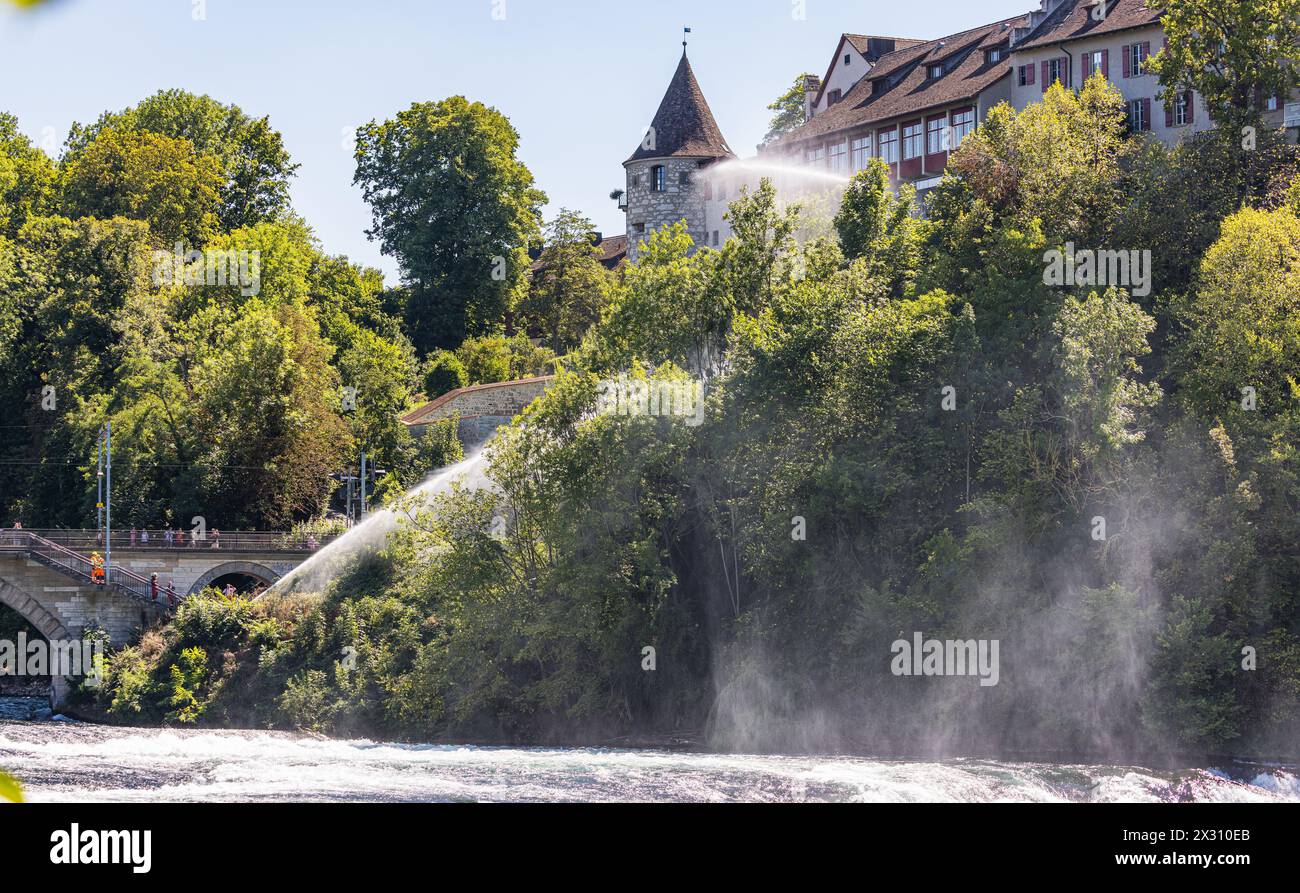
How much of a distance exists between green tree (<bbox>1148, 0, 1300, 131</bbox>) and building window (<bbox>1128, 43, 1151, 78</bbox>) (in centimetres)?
676

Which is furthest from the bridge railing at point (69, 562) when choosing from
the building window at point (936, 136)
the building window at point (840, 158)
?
the building window at point (936, 136)

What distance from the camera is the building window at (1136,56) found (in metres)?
63.9

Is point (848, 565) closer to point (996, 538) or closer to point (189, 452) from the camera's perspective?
point (996, 538)

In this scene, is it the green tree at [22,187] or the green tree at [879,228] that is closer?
the green tree at [879,228]

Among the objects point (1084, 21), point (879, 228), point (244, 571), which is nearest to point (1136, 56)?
point (1084, 21)

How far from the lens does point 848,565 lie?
49.2m

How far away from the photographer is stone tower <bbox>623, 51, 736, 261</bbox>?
293 ft

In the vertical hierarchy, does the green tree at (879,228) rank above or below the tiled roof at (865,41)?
below

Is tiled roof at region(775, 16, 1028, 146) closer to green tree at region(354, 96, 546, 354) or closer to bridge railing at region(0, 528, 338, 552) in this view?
green tree at region(354, 96, 546, 354)

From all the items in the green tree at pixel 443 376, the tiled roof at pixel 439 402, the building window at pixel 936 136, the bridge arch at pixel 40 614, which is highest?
the building window at pixel 936 136

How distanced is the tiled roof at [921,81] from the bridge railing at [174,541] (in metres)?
29.1

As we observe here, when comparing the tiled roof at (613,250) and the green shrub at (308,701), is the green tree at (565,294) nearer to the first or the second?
the tiled roof at (613,250)

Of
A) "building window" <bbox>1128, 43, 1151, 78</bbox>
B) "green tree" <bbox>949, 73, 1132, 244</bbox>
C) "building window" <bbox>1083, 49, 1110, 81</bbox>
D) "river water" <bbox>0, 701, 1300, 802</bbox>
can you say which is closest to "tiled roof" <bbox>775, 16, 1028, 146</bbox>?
"building window" <bbox>1083, 49, 1110, 81</bbox>
